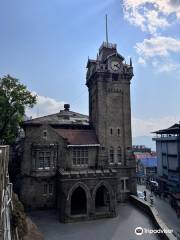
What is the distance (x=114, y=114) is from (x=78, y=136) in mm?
8290

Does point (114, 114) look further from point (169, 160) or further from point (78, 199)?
point (169, 160)

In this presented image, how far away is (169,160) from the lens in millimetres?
60656

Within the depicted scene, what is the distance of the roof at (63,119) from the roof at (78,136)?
3656 millimetres

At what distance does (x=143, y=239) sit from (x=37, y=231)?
41.0 ft

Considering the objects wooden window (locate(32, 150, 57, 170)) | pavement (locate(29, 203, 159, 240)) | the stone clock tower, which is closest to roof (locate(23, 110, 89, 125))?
the stone clock tower

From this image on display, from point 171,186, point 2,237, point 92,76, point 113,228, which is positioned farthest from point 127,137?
point 2,237

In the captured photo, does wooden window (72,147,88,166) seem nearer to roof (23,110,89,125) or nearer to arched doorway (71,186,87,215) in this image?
arched doorway (71,186,87,215)

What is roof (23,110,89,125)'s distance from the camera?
4534 centimetres

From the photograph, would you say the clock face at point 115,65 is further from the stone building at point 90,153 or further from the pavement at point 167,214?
the pavement at point 167,214

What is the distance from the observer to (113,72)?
144 ft

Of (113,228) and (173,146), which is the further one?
(173,146)

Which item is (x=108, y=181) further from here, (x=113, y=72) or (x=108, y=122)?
(x=113, y=72)

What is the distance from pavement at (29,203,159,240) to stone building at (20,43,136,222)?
154cm

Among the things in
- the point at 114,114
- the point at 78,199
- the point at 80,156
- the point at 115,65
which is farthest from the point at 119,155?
the point at 115,65
